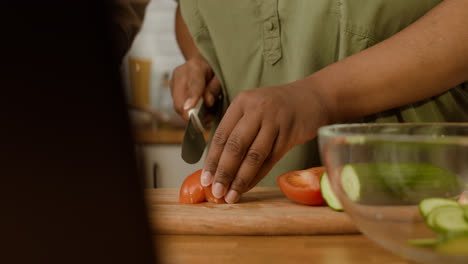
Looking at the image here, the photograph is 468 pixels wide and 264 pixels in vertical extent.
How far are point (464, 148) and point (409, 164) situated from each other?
6 cm

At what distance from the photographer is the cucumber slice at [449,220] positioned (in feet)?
1.30

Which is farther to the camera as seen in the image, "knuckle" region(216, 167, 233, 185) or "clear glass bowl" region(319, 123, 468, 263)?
"knuckle" region(216, 167, 233, 185)

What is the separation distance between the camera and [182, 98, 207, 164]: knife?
3.55 ft

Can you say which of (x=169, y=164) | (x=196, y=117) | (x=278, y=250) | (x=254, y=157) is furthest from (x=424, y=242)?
(x=169, y=164)

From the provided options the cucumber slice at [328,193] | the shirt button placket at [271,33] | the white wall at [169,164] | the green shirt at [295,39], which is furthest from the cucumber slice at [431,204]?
the white wall at [169,164]

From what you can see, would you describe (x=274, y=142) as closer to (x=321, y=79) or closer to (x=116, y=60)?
(x=321, y=79)

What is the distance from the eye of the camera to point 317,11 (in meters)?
1.09

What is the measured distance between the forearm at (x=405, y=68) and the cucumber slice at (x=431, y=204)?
426 mm

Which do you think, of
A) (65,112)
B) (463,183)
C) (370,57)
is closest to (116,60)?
(65,112)

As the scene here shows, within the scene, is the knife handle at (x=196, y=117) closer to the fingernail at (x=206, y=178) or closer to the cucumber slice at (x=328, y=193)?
the fingernail at (x=206, y=178)

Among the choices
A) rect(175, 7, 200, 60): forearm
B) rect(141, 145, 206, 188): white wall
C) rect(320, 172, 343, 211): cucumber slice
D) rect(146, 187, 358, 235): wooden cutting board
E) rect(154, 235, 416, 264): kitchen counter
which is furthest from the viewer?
rect(141, 145, 206, 188): white wall

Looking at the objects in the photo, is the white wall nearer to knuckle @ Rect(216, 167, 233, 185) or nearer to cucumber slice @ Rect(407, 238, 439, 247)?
knuckle @ Rect(216, 167, 233, 185)

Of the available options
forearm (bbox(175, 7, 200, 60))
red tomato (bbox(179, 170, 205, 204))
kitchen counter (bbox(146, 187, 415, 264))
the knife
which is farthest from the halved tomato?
forearm (bbox(175, 7, 200, 60))

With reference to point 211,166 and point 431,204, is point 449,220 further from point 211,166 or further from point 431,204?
point 211,166
